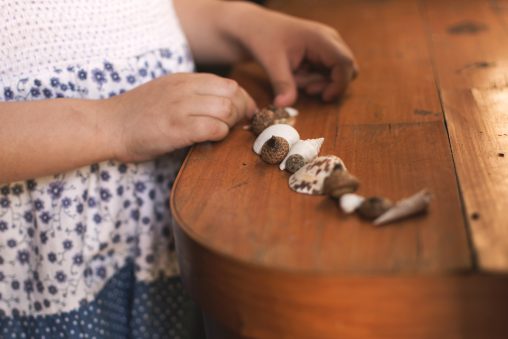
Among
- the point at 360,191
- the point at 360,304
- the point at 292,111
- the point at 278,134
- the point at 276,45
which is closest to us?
the point at 360,304

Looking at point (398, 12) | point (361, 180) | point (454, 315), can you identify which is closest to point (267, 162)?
point (361, 180)

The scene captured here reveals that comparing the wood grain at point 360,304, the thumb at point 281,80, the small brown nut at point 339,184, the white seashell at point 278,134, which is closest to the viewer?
the wood grain at point 360,304

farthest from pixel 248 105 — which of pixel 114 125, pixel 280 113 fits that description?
pixel 114 125

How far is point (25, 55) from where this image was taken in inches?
26.5

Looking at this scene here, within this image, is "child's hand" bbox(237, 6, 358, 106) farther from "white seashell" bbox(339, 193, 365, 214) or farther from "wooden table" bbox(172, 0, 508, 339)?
"white seashell" bbox(339, 193, 365, 214)

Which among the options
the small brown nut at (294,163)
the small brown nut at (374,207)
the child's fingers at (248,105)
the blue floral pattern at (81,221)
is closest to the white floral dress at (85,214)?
the blue floral pattern at (81,221)

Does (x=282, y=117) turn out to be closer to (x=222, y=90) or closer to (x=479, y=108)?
(x=222, y=90)

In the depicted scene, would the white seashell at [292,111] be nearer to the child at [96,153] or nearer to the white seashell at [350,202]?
the child at [96,153]

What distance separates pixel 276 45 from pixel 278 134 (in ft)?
0.82

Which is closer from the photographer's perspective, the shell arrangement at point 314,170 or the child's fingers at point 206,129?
the shell arrangement at point 314,170

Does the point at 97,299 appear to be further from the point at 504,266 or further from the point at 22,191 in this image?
the point at 504,266

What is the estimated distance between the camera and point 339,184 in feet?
1.57

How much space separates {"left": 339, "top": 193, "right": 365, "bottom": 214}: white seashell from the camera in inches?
18.1

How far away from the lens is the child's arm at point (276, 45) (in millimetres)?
767
